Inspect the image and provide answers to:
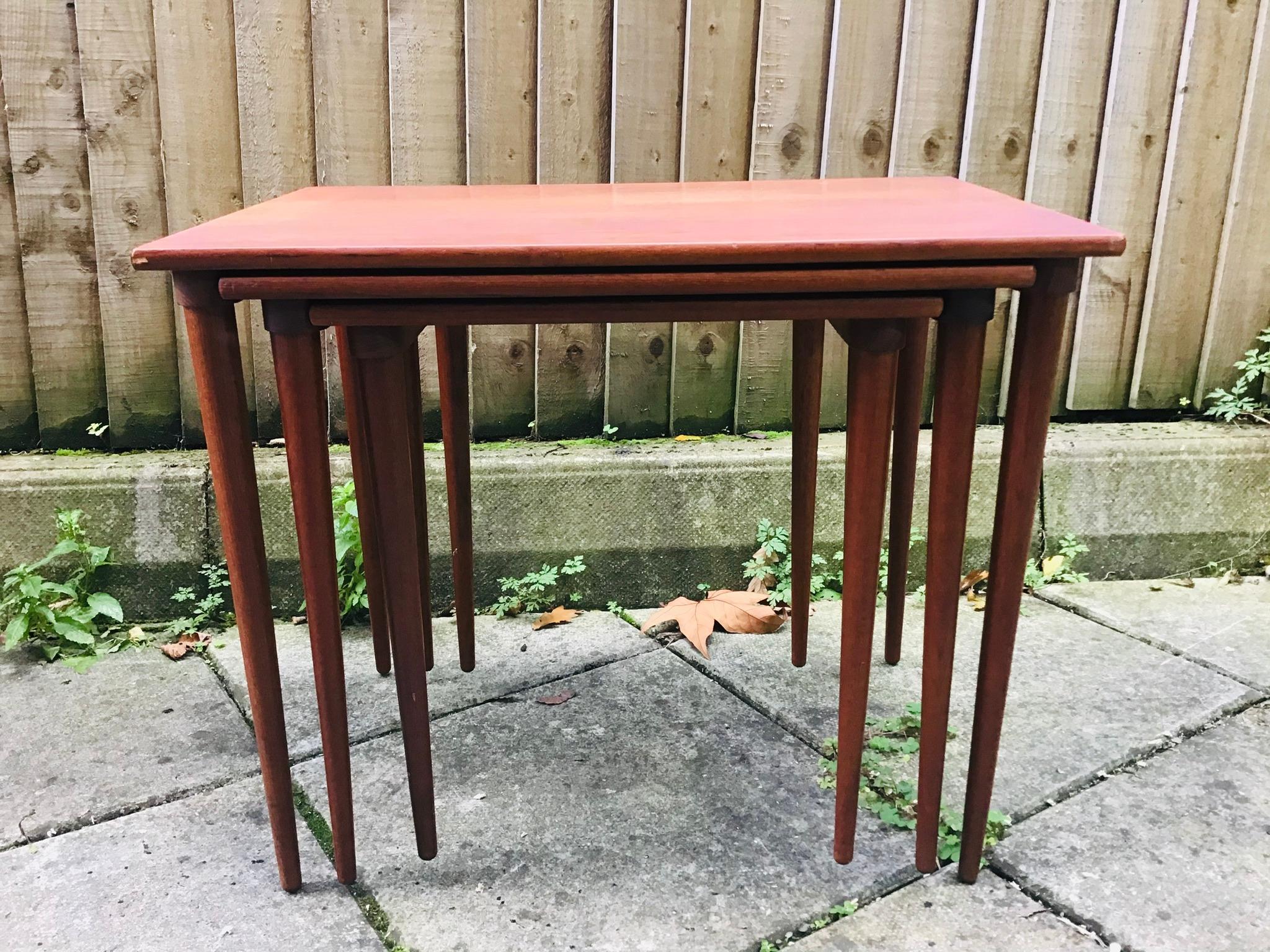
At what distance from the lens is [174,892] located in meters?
1.55

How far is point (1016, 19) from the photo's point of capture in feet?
8.19

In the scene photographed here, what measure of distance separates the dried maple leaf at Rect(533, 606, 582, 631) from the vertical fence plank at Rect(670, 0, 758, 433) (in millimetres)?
581

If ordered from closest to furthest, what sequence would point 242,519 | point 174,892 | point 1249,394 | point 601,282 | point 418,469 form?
point 601,282 → point 242,519 → point 174,892 → point 418,469 → point 1249,394

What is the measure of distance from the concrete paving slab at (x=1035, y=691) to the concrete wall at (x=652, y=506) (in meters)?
0.29

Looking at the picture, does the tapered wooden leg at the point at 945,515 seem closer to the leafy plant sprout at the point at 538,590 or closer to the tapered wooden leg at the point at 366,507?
the tapered wooden leg at the point at 366,507

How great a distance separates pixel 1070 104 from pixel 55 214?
2442 millimetres

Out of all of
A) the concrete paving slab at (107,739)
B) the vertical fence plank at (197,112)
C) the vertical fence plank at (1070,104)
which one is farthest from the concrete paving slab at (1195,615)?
the vertical fence plank at (197,112)

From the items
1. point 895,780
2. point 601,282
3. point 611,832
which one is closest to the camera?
point 601,282

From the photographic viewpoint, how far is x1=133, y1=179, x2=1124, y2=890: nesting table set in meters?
1.28

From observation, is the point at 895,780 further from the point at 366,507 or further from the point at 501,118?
the point at 501,118

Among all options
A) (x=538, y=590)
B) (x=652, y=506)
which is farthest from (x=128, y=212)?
(x=652, y=506)

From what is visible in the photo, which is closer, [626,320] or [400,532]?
[626,320]

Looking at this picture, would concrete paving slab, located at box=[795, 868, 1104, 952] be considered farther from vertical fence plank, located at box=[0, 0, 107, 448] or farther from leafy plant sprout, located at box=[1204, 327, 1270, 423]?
vertical fence plank, located at box=[0, 0, 107, 448]

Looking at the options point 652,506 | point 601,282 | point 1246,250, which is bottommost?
point 652,506
